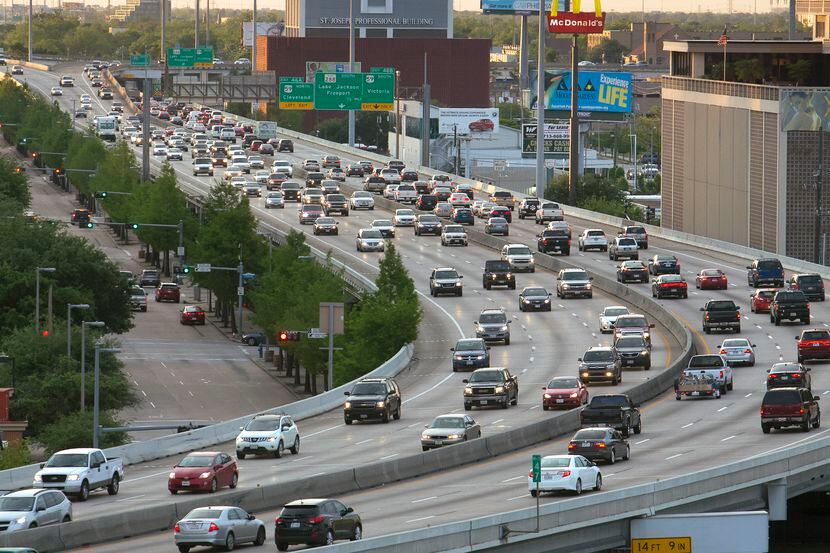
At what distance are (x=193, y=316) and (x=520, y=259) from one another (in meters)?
27.7

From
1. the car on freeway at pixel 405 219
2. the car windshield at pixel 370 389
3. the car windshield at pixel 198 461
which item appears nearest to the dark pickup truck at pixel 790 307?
the car windshield at pixel 370 389

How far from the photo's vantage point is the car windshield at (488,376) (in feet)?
220

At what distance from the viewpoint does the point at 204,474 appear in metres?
48.9

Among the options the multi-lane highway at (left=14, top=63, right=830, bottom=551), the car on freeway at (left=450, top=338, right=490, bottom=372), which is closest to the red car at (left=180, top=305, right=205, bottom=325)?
the multi-lane highway at (left=14, top=63, right=830, bottom=551)

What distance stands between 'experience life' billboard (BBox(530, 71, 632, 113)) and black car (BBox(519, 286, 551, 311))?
84.0 meters

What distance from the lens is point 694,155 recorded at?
14212 centimetres

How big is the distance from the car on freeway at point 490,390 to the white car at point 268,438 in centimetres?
985

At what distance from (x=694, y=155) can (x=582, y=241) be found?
2829cm

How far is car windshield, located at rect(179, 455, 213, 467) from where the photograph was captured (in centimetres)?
4947

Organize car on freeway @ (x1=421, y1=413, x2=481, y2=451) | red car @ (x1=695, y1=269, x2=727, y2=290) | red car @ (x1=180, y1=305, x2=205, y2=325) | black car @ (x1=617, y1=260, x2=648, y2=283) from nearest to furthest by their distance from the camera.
Result: car on freeway @ (x1=421, y1=413, x2=481, y2=451) < red car @ (x1=695, y1=269, x2=727, y2=290) < black car @ (x1=617, y1=260, x2=648, y2=283) < red car @ (x1=180, y1=305, x2=205, y2=325)

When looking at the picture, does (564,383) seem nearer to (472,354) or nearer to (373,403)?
(373,403)

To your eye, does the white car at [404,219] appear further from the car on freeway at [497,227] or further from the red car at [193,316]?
the red car at [193,316]

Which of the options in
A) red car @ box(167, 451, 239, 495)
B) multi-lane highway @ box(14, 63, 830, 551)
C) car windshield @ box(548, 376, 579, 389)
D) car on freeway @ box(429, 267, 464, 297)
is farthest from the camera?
car on freeway @ box(429, 267, 464, 297)

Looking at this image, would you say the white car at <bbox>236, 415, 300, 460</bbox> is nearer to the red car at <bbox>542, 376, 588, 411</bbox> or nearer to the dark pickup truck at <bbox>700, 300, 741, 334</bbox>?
the red car at <bbox>542, 376, 588, 411</bbox>
